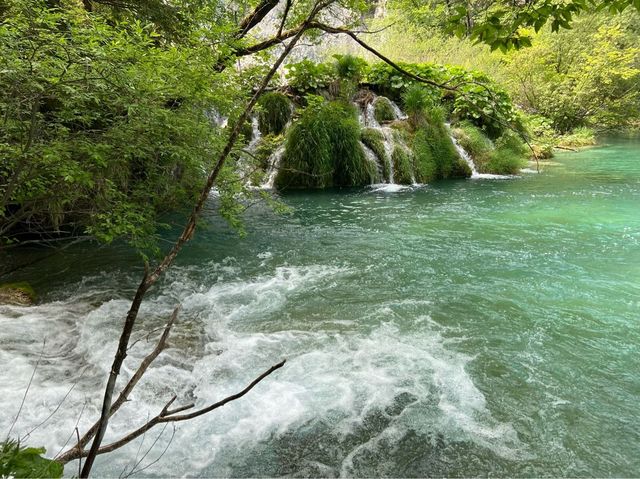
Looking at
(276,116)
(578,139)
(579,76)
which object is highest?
(579,76)

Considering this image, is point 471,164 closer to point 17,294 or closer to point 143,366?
point 17,294

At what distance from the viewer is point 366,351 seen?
3672 millimetres

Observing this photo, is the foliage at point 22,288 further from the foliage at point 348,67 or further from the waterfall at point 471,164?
the waterfall at point 471,164

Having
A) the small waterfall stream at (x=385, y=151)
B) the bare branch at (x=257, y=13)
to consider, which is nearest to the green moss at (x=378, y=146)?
the small waterfall stream at (x=385, y=151)

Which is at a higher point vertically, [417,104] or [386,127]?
[417,104]

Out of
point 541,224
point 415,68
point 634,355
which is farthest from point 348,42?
point 634,355

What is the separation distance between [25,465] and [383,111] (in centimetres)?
1295

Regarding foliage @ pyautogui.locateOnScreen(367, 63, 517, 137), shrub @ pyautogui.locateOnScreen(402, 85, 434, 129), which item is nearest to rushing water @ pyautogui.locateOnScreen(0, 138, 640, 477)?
shrub @ pyautogui.locateOnScreen(402, 85, 434, 129)

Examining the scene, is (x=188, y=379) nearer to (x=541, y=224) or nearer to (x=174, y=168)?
(x=174, y=168)

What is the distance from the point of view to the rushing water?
2.62 m

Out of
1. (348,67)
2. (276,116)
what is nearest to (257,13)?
(276,116)

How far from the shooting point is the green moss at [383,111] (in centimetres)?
1282

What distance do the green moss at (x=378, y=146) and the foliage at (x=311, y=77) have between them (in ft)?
6.54

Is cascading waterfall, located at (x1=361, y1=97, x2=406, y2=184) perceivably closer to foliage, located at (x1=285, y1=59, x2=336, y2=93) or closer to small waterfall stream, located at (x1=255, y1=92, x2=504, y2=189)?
small waterfall stream, located at (x1=255, y1=92, x2=504, y2=189)
